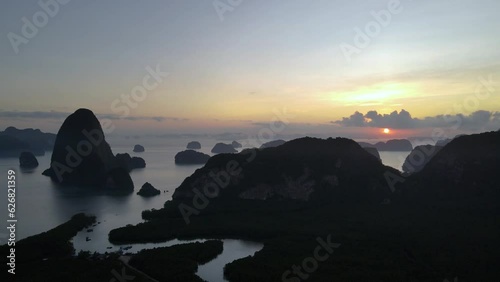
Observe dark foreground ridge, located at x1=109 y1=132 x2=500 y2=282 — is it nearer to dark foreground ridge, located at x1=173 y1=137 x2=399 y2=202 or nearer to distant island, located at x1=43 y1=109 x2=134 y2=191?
dark foreground ridge, located at x1=173 y1=137 x2=399 y2=202

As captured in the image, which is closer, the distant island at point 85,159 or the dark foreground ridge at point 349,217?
the dark foreground ridge at point 349,217
